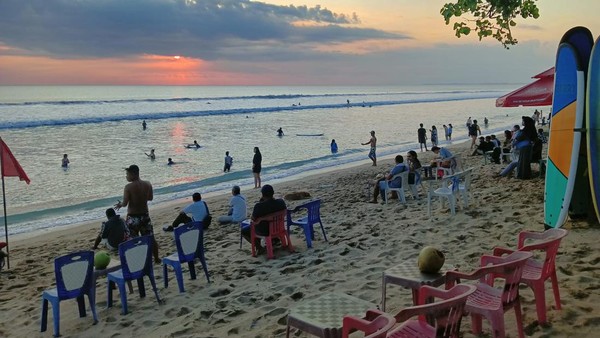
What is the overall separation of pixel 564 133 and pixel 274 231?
4149 millimetres

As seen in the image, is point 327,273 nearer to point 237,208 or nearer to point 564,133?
point 564,133

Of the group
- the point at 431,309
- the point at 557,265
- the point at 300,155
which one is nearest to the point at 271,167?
the point at 300,155

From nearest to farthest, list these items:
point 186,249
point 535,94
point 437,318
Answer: point 437,318 → point 186,249 → point 535,94

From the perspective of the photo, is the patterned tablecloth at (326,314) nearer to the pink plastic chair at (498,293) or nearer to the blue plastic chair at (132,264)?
the pink plastic chair at (498,293)

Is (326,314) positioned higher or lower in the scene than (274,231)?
higher

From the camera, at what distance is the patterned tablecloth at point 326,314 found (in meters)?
3.27

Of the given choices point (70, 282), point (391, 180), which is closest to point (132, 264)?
point (70, 282)

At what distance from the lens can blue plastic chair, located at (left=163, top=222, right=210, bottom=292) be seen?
6.24m

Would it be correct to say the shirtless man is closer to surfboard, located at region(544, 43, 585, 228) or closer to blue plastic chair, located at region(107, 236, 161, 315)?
blue plastic chair, located at region(107, 236, 161, 315)

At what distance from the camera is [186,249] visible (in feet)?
21.0

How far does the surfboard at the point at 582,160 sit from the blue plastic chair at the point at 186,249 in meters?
4.96

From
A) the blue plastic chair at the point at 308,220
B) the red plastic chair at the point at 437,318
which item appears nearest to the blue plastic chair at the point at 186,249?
the blue plastic chair at the point at 308,220

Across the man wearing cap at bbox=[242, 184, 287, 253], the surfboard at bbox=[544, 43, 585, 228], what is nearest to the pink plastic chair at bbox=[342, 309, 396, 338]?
the surfboard at bbox=[544, 43, 585, 228]

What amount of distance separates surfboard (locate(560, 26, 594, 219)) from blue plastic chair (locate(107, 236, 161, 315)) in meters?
5.46
